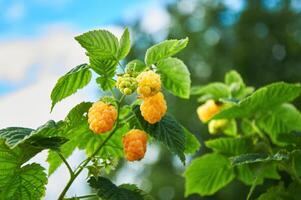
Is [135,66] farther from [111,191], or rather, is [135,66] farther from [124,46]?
[111,191]

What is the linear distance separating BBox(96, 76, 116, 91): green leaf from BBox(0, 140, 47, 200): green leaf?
0.20 metres

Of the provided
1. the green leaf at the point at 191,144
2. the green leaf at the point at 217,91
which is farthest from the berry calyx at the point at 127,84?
the green leaf at the point at 217,91

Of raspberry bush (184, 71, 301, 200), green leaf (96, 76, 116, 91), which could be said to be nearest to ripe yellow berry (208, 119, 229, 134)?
raspberry bush (184, 71, 301, 200)

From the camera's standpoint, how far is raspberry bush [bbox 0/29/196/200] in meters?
1.22

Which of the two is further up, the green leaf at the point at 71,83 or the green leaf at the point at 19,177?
the green leaf at the point at 71,83

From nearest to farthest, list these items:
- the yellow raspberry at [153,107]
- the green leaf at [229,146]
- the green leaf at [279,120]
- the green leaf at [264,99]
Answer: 1. the yellow raspberry at [153,107]
2. the green leaf at [264,99]
3. the green leaf at [229,146]
4. the green leaf at [279,120]

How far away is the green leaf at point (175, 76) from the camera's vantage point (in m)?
1.37

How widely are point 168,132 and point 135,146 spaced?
0.08 metres

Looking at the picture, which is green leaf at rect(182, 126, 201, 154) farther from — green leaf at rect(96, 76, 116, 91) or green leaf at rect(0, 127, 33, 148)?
green leaf at rect(0, 127, 33, 148)

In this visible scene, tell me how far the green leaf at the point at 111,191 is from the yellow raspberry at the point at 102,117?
10 centimetres

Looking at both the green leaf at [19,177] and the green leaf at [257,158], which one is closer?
the green leaf at [19,177]

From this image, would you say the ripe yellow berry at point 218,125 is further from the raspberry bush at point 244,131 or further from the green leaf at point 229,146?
the green leaf at point 229,146

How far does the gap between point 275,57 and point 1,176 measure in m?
16.9

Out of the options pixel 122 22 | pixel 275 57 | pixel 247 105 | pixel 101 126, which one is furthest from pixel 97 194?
pixel 122 22
